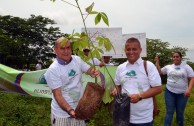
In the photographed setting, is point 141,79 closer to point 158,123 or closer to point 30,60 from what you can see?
point 158,123

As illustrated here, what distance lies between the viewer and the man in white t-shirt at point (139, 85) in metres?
3.69

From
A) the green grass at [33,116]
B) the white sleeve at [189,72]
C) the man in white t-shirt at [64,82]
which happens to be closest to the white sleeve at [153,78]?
the man in white t-shirt at [64,82]

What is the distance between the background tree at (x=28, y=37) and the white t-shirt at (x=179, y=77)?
111 ft

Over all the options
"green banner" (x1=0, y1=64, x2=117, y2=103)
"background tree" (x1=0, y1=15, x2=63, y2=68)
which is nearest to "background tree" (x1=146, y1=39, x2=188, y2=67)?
"background tree" (x1=0, y1=15, x2=63, y2=68)

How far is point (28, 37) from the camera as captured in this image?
46500 millimetres

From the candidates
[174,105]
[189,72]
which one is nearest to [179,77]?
[189,72]

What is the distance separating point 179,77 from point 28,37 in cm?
4170

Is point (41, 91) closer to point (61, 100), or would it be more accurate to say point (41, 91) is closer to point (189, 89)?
point (189, 89)

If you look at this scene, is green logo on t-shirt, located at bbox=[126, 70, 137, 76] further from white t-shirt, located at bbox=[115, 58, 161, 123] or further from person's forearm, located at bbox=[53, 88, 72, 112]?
person's forearm, located at bbox=[53, 88, 72, 112]

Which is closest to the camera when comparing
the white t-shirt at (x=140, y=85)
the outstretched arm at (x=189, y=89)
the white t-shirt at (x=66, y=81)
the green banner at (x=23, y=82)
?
the white t-shirt at (x=140, y=85)

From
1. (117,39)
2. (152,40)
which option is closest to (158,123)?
(117,39)

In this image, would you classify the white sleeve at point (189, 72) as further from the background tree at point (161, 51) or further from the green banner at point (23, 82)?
the background tree at point (161, 51)

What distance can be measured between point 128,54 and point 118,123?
83cm

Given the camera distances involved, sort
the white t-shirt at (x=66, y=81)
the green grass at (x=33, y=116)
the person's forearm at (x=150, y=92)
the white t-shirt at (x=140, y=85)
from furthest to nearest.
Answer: the green grass at (x=33, y=116) < the white t-shirt at (x=66, y=81) < the white t-shirt at (x=140, y=85) < the person's forearm at (x=150, y=92)
